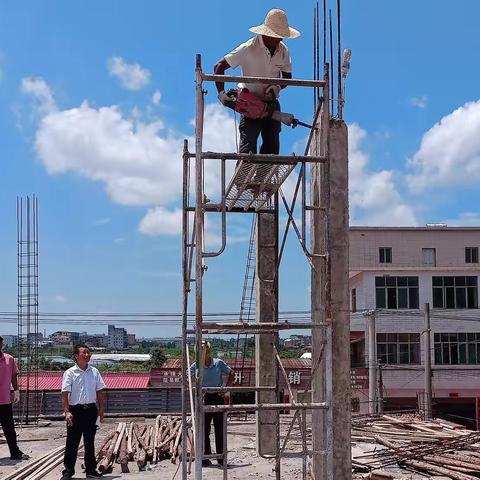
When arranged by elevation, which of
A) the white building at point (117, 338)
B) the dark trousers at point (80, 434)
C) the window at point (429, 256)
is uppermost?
the window at point (429, 256)

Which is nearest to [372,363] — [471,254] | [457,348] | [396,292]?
[396,292]

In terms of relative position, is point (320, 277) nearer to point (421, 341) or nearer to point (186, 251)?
point (186, 251)

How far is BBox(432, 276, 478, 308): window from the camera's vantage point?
44344mm

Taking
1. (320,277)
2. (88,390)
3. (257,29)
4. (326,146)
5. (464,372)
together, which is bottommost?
(464,372)

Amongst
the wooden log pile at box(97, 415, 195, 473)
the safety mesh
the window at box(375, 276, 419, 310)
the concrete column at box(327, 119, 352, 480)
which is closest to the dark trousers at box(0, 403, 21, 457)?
the wooden log pile at box(97, 415, 195, 473)

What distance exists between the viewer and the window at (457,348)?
1709 inches

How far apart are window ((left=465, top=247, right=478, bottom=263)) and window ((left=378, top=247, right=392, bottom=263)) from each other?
4876 millimetres

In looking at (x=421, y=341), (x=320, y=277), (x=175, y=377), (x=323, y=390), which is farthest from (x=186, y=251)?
(x=421, y=341)

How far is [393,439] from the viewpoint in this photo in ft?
40.2

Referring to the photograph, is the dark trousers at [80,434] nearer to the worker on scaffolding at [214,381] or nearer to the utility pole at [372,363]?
the worker on scaffolding at [214,381]

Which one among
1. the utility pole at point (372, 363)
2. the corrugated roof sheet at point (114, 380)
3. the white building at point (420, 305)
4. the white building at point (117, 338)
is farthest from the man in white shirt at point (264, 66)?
the white building at point (117, 338)

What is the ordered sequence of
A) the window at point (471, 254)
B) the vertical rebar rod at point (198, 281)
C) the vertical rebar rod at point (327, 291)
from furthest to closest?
the window at point (471, 254) < the vertical rebar rod at point (327, 291) < the vertical rebar rod at point (198, 281)

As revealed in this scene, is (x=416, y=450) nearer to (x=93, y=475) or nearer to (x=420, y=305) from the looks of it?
(x=93, y=475)

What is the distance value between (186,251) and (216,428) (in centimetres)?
299
